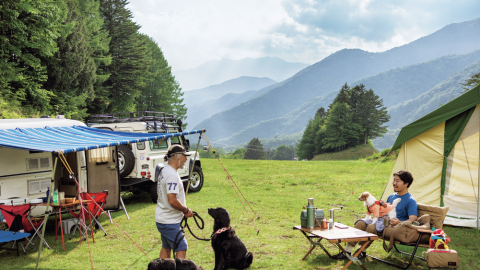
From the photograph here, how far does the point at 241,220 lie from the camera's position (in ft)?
28.1

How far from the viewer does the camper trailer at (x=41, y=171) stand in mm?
6840

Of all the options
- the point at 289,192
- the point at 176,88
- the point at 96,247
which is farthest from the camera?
the point at 176,88

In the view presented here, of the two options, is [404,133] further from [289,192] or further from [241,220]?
[289,192]

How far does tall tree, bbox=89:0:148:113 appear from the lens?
29438mm

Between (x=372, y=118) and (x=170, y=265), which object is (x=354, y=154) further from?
(x=170, y=265)

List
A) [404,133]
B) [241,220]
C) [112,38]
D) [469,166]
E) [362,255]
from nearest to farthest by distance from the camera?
[362,255] < [469,166] < [404,133] < [241,220] < [112,38]

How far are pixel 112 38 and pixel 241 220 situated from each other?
1078 inches

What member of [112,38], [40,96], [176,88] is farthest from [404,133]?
[176,88]

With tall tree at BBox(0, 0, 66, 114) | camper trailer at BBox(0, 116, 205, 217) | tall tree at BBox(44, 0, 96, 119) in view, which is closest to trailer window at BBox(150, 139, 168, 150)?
camper trailer at BBox(0, 116, 205, 217)

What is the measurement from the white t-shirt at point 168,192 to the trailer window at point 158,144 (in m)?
6.69

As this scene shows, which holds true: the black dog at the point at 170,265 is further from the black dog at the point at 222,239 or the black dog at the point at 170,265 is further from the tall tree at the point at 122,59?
the tall tree at the point at 122,59

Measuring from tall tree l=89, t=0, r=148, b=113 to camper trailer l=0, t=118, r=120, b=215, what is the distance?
21196mm

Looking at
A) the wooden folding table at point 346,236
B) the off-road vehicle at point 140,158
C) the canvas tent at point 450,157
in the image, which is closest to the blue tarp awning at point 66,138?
the off-road vehicle at point 140,158

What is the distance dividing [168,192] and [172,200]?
110mm
